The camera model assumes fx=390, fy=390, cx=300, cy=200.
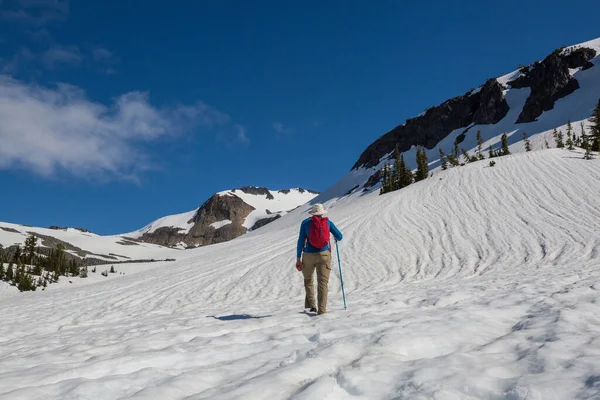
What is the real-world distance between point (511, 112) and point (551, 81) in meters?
11.2

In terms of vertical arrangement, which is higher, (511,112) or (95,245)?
(511,112)

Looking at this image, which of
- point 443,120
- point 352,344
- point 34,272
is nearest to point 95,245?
point 34,272

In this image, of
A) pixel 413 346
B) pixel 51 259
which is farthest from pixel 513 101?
pixel 413 346

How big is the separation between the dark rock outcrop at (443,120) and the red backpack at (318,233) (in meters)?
113

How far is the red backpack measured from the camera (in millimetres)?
8250

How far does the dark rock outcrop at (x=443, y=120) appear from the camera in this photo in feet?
365

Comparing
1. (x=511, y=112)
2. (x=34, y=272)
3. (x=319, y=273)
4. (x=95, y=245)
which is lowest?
(x=319, y=273)

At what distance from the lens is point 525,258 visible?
1503cm

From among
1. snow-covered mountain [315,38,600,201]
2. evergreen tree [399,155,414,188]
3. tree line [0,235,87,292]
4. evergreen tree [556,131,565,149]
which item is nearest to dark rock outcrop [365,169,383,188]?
snow-covered mountain [315,38,600,201]

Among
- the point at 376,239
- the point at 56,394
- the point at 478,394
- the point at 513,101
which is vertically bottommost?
the point at 478,394

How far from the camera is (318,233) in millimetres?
8258

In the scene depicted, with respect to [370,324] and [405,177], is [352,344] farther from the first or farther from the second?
[405,177]

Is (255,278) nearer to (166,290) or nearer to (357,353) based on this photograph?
(166,290)

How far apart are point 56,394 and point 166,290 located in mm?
14398
